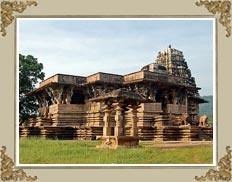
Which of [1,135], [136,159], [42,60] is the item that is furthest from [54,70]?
[136,159]

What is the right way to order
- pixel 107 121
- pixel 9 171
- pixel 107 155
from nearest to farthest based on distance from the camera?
pixel 9 171, pixel 107 155, pixel 107 121

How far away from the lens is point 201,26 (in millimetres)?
8680

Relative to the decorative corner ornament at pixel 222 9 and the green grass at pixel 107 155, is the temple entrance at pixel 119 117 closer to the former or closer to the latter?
the green grass at pixel 107 155

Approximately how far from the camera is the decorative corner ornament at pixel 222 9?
28.0 feet

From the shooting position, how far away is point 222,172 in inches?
333

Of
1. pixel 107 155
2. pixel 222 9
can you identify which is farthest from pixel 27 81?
pixel 222 9

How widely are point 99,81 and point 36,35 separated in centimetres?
139

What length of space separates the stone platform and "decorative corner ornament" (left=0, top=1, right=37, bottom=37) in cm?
258

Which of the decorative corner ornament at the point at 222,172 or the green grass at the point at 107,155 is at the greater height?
the green grass at the point at 107,155

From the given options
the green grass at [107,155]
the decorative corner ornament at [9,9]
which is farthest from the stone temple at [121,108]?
the decorative corner ornament at [9,9]

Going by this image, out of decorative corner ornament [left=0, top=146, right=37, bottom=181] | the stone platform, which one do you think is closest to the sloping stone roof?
the stone platform

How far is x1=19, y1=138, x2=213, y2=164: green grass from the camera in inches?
338

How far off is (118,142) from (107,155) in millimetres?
Result: 363

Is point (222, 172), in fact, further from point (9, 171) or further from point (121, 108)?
point (9, 171)
